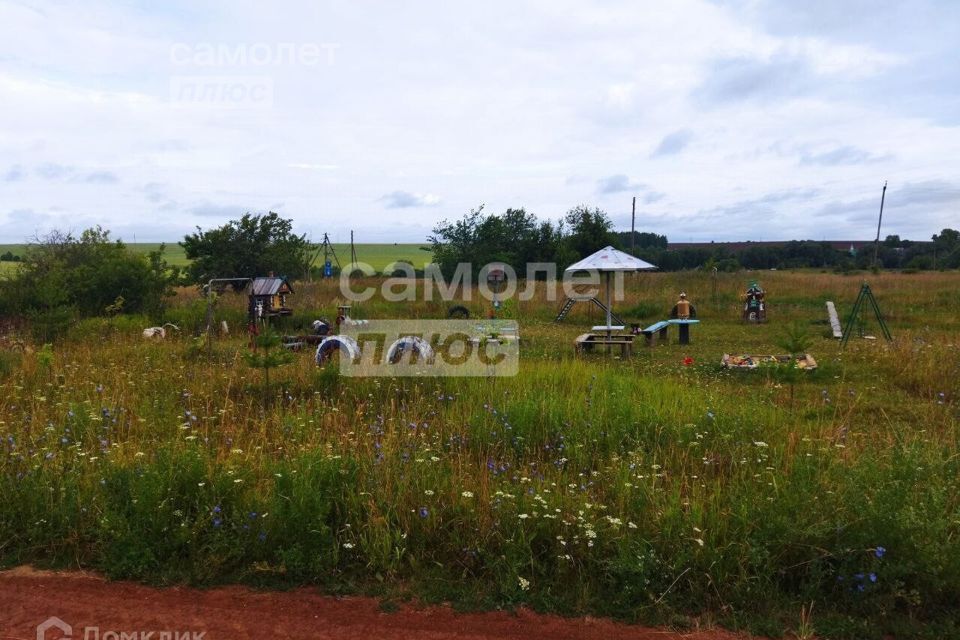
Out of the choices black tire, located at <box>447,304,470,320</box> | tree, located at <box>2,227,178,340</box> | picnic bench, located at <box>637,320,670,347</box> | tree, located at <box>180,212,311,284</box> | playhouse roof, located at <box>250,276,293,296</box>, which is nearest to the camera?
picnic bench, located at <box>637,320,670,347</box>

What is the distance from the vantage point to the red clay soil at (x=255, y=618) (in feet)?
8.14

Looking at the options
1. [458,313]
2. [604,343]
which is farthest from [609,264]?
[458,313]

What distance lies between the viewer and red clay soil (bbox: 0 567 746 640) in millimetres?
2482

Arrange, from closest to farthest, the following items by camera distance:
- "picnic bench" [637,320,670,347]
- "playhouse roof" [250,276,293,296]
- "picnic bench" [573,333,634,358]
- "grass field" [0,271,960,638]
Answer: "grass field" [0,271,960,638], "picnic bench" [573,333,634,358], "picnic bench" [637,320,670,347], "playhouse roof" [250,276,293,296]

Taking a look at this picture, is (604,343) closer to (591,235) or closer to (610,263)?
(610,263)

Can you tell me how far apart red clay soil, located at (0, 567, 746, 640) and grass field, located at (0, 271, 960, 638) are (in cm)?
10

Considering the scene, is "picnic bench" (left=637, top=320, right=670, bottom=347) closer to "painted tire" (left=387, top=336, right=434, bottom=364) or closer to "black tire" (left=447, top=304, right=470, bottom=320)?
"black tire" (left=447, top=304, right=470, bottom=320)

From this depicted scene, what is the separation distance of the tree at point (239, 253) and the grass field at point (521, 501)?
22.6m

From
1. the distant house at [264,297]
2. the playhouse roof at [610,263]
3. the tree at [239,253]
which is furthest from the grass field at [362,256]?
the playhouse roof at [610,263]

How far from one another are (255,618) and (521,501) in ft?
4.47

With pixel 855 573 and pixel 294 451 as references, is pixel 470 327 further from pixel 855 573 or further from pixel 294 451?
pixel 855 573

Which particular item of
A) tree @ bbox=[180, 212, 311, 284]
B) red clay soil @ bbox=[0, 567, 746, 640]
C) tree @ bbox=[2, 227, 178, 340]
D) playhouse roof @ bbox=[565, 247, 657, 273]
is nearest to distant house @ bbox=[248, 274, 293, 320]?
tree @ bbox=[2, 227, 178, 340]

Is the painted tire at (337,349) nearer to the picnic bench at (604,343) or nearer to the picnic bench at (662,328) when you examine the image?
the picnic bench at (604,343)

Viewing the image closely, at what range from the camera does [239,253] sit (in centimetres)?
2755
